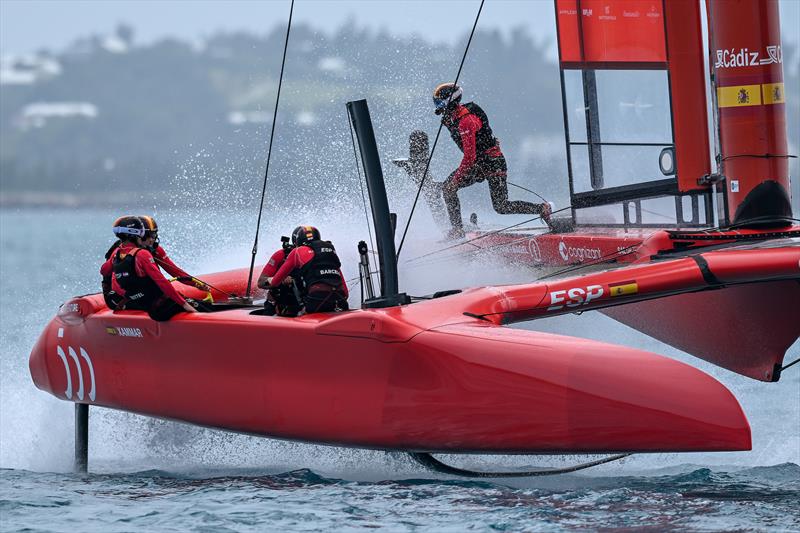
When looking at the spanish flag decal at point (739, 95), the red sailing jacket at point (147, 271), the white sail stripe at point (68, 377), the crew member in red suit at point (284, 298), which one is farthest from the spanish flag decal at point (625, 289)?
the white sail stripe at point (68, 377)

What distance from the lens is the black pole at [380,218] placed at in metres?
5.33

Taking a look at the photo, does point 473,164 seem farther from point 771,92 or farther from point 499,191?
point 771,92

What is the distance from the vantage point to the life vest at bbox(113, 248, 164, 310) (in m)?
5.89

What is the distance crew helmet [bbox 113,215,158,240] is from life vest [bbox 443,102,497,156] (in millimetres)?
2270

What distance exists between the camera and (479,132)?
311 inches

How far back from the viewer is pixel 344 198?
925 centimetres

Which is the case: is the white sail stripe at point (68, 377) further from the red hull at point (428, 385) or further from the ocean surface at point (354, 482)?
the red hull at point (428, 385)

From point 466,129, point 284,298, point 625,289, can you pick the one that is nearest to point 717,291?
point 625,289

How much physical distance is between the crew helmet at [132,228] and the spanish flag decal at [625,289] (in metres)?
2.23

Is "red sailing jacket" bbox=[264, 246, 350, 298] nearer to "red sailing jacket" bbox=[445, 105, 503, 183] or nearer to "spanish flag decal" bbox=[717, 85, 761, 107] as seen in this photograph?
"spanish flag decal" bbox=[717, 85, 761, 107]

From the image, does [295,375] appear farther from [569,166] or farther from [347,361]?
[569,166]

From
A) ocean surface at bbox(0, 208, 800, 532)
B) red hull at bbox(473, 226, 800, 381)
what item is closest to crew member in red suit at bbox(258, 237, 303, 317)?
ocean surface at bbox(0, 208, 800, 532)

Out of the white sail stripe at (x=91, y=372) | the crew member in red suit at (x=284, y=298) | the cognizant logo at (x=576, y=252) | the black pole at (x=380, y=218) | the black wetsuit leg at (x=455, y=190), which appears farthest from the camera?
the black wetsuit leg at (x=455, y=190)

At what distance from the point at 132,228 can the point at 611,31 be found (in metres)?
3.07
